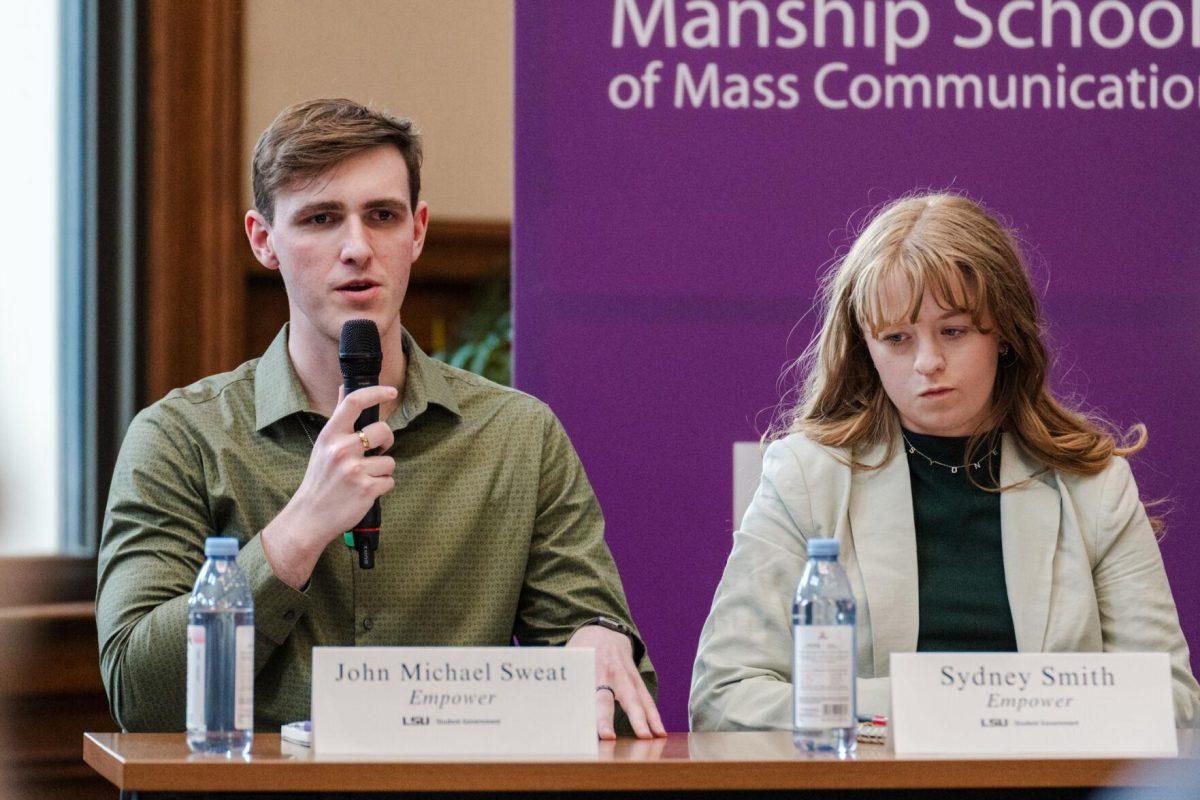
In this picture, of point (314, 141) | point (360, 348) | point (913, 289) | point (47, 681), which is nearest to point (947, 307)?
point (913, 289)

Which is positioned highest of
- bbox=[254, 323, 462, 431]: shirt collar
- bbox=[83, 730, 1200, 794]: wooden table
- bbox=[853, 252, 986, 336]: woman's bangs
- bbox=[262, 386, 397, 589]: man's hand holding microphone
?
bbox=[853, 252, 986, 336]: woman's bangs

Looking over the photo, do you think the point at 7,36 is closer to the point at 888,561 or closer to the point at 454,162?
the point at 454,162

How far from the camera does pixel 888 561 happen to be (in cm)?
220

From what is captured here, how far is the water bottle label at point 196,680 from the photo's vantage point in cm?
162

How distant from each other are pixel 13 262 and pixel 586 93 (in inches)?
74.1

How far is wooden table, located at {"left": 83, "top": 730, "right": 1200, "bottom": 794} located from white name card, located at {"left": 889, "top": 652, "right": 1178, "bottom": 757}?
0.04 m

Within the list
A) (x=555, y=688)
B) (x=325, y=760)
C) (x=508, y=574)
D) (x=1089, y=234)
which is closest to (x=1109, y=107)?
(x=1089, y=234)

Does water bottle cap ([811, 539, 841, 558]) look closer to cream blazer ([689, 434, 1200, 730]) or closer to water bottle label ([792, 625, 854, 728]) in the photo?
water bottle label ([792, 625, 854, 728])

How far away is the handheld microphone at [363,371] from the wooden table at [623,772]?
283 millimetres

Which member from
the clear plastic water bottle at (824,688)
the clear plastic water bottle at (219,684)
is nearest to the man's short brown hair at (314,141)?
the clear plastic water bottle at (219,684)

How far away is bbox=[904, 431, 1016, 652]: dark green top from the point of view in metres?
2.18

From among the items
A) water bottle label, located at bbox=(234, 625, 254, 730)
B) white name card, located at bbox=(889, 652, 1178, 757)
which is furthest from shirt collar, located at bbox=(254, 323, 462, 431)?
white name card, located at bbox=(889, 652, 1178, 757)

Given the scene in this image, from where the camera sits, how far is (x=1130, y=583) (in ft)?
7.21

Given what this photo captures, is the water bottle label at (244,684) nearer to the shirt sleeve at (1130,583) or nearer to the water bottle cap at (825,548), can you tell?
the water bottle cap at (825,548)
